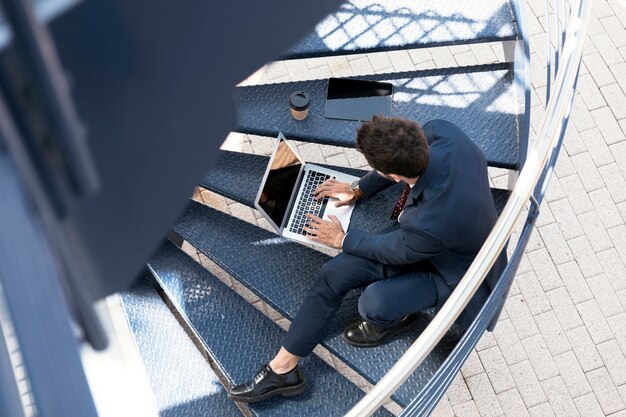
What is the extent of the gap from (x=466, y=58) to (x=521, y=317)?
205cm

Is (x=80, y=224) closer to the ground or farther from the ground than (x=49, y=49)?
closer to the ground

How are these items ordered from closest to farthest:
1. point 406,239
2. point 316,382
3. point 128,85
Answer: point 128,85 → point 406,239 → point 316,382

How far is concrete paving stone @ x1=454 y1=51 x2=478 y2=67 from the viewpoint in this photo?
602cm

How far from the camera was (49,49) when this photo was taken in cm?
106

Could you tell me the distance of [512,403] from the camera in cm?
511

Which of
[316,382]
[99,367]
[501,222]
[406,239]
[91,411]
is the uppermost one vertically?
[91,411]

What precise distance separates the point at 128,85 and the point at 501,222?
2163 mm

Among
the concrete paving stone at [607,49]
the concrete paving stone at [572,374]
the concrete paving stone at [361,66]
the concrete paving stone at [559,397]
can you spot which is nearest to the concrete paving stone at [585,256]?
the concrete paving stone at [572,374]

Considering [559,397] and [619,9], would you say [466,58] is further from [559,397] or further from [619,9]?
[559,397]

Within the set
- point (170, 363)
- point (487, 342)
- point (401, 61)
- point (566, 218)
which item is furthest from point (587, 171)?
point (170, 363)

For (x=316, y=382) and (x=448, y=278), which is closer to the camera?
(x=448, y=278)

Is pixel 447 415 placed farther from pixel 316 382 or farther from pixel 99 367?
pixel 99 367

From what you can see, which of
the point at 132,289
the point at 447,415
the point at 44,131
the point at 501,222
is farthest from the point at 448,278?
the point at 44,131

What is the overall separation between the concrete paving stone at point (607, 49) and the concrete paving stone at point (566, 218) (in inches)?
48.9
